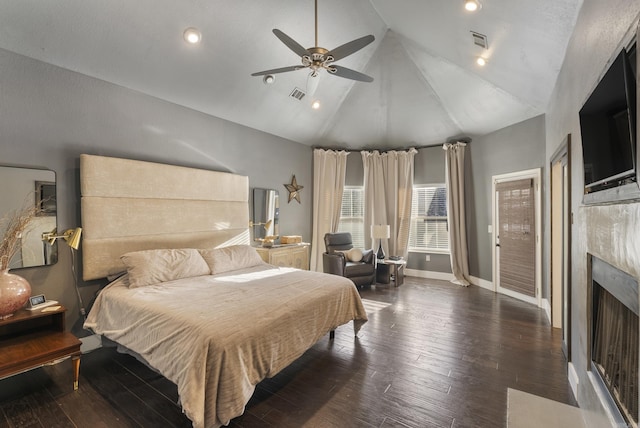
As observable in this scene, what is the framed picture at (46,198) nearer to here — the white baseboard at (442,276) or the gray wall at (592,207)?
the gray wall at (592,207)

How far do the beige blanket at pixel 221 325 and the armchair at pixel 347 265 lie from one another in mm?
1936

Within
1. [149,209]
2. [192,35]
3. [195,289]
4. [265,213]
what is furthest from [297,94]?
[195,289]

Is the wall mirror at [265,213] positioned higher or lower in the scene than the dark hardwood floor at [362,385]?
higher

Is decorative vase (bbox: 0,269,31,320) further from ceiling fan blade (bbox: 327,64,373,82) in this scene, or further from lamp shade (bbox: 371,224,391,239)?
lamp shade (bbox: 371,224,391,239)

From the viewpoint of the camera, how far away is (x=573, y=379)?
2346 mm

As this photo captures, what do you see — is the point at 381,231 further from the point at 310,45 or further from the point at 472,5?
the point at 472,5

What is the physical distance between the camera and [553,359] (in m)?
2.83

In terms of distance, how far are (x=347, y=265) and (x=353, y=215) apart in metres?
1.89

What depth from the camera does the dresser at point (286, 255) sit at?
15.4ft

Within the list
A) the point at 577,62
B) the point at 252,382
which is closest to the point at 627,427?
the point at 252,382

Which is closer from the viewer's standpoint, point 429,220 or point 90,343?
point 90,343

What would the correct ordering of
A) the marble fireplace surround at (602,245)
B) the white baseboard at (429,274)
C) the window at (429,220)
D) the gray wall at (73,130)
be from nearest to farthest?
the marble fireplace surround at (602,245), the gray wall at (73,130), the white baseboard at (429,274), the window at (429,220)

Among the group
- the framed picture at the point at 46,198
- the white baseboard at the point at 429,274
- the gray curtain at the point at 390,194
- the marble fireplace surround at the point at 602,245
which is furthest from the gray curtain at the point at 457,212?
the framed picture at the point at 46,198

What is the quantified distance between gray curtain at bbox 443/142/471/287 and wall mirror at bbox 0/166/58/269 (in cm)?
593
